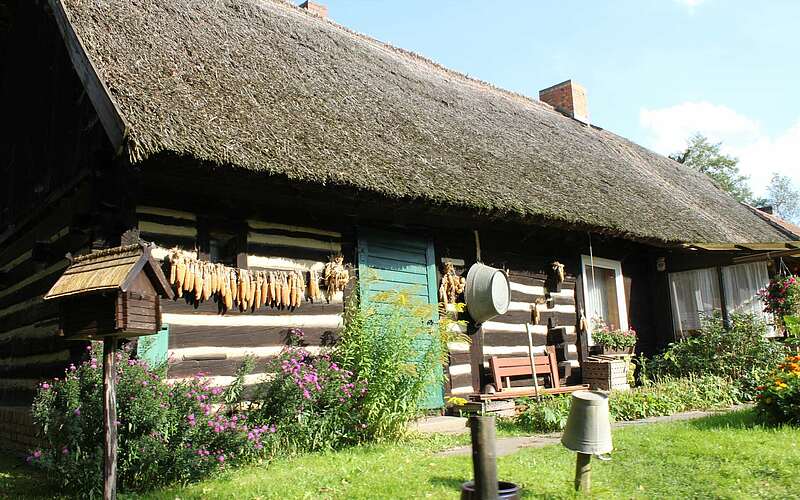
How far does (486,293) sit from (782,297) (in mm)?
5784

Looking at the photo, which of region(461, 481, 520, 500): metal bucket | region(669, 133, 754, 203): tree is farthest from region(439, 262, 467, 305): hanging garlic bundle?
region(669, 133, 754, 203): tree

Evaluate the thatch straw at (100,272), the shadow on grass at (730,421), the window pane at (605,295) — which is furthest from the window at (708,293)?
the thatch straw at (100,272)

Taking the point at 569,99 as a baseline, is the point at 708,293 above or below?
below

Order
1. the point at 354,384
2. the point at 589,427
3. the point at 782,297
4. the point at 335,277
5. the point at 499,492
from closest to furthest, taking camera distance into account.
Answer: the point at 499,492 → the point at 589,427 → the point at 354,384 → the point at 335,277 → the point at 782,297

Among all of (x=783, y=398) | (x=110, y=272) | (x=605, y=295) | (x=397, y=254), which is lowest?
(x=783, y=398)

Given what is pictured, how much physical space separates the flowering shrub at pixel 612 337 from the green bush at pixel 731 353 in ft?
2.31

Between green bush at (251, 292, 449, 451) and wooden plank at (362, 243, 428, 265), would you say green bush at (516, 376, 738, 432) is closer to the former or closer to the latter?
green bush at (251, 292, 449, 451)

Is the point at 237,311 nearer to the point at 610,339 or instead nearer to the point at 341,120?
the point at 341,120

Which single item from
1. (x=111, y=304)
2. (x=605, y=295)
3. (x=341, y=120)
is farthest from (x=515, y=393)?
(x=111, y=304)

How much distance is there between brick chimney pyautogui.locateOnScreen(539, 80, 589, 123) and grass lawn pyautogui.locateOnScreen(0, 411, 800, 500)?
11283mm

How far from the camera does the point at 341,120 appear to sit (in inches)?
294

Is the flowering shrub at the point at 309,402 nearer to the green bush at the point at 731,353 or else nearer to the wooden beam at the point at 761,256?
the green bush at the point at 731,353

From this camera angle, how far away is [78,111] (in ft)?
21.3

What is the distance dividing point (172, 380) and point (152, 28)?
3.68 m
